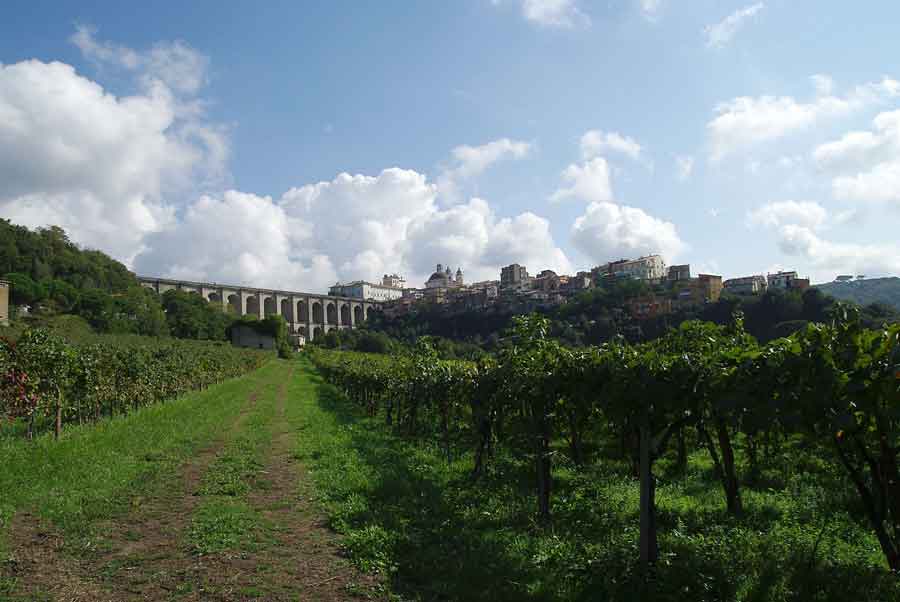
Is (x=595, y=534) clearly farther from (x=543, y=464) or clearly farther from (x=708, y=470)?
(x=708, y=470)

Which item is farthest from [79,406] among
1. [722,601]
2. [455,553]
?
[722,601]

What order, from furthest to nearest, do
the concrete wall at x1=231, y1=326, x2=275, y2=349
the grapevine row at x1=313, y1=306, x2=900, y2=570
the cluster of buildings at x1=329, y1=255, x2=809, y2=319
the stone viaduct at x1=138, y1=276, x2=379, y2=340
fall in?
the stone viaduct at x1=138, y1=276, x2=379, y2=340 → the concrete wall at x1=231, y1=326, x2=275, y2=349 → the cluster of buildings at x1=329, y1=255, x2=809, y2=319 → the grapevine row at x1=313, y1=306, x2=900, y2=570

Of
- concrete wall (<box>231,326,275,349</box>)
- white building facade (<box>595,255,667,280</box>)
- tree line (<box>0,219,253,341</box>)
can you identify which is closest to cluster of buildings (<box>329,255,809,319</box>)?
white building facade (<box>595,255,667,280</box>)

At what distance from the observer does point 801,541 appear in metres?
6.21

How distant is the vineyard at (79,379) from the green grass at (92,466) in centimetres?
87

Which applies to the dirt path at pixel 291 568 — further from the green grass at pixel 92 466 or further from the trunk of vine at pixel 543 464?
the trunk of vine at pixel 543 464

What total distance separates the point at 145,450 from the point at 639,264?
496ft

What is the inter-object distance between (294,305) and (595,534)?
15029 cm

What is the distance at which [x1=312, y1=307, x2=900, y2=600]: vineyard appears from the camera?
12.9 feet

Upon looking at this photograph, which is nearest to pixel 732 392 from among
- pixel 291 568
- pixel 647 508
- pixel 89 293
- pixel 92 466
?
pixel 647 508

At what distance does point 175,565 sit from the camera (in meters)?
5.48

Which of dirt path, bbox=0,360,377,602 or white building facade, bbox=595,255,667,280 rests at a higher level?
white building facade, bbox=595,255,667,280

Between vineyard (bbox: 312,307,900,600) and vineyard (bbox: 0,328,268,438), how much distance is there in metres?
5.09

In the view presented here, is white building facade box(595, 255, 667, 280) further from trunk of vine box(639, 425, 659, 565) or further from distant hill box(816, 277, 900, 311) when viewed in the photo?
trunk of vine box(639, 425, 659, 565)
